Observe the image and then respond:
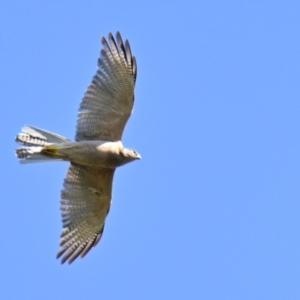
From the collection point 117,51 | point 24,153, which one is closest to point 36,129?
point 24,153

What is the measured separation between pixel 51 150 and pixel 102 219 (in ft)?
5.74

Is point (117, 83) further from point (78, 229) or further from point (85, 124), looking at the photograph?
point (78, 229)

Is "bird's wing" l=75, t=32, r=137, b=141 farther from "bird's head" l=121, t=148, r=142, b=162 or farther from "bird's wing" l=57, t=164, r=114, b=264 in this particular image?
"bird's wing" l=57, t=164, r=114, b=264

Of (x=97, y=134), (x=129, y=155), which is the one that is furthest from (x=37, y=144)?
(x=129, y=155)

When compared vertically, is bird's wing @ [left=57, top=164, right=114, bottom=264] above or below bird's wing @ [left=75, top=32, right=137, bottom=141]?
below

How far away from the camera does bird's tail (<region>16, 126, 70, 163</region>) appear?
17.8m

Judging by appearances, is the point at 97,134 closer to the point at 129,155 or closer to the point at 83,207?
the point at 129,155

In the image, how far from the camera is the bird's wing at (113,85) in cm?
1773

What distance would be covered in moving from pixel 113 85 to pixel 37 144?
1.45 metres

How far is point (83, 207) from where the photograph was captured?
18.8 m

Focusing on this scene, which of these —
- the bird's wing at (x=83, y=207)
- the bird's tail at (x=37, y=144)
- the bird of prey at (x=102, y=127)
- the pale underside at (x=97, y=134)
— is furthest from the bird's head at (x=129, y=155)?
the bird's tail at (x=37, y=144)

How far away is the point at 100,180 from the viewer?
60.7 feet

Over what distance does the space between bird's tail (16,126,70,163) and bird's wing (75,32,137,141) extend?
0.60 m

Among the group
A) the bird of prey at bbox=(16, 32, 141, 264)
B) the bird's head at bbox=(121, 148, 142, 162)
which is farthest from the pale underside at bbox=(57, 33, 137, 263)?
the bird's head at bbox=(121, 148, 142, 162)
